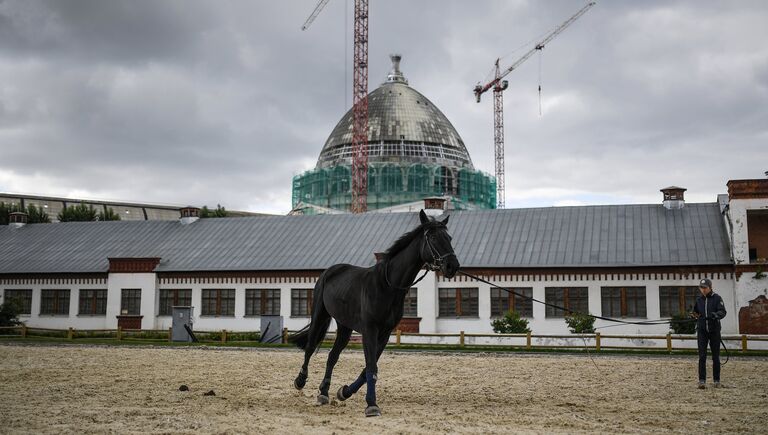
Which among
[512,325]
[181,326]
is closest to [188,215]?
[181,326]

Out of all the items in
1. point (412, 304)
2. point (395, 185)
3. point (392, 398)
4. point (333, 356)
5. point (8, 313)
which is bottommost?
point (392, 398)

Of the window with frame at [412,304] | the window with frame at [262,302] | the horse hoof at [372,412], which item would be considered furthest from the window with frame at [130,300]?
the horse hoof at [372,412]

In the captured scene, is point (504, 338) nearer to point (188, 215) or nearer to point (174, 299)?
point (174, 299)

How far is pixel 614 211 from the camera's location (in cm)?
4938

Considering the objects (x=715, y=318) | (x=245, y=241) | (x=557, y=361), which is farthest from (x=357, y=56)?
(x=715, y=318)

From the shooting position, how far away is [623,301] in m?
42.8

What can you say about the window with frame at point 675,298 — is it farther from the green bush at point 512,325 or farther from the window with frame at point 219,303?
the window with frame at point 219,303

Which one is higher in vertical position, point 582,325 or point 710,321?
point 710,321

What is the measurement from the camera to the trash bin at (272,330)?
38.0 m

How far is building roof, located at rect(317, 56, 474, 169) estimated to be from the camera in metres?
103

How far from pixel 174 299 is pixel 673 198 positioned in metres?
31.8

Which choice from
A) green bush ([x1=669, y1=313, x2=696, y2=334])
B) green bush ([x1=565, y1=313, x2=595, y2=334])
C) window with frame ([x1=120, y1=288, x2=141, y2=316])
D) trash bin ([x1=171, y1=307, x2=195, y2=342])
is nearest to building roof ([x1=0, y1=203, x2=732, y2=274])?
window with frame ([x1=120, y1=288, x2=141, y2=316])

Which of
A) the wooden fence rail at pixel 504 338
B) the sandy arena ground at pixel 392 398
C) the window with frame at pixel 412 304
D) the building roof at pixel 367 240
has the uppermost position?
the building roof at pixel 367 240

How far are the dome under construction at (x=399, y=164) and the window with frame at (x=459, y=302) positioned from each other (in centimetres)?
5187
